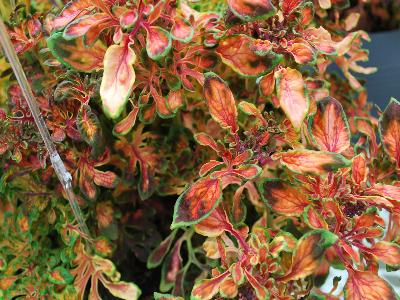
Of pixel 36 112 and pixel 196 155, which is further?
pixel 196 155

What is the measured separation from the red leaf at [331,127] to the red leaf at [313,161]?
0.17ft

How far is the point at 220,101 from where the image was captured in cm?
57

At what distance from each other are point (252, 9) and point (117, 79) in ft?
0.48

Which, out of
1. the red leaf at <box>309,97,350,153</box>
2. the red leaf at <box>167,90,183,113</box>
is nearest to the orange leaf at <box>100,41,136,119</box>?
the red leaf at <box>167,90,183,113</box>

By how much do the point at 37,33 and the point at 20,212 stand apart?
0.26 metres

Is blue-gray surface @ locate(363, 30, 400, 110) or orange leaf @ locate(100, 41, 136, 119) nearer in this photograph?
orange leaf @ locate(100, 41, 136, 119)

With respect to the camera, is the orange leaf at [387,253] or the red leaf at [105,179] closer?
the orange leaf at [387,253]

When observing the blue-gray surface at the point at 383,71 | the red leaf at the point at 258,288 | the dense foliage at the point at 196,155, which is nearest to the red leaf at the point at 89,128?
the dense foliage at the point at 196,155

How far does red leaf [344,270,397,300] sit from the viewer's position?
53 cm

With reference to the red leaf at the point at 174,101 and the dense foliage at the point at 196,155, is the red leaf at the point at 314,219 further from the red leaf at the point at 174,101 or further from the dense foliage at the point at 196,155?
the red leaf at the point at 174,101

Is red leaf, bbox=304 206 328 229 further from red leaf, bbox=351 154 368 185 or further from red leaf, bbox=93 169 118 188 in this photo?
red leaf, bbox=93 169 118 188

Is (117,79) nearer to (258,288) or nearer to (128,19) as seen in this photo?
(128,19)

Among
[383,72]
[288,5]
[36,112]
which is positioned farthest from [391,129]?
[383,72]

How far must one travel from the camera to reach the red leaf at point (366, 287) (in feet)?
1.74
